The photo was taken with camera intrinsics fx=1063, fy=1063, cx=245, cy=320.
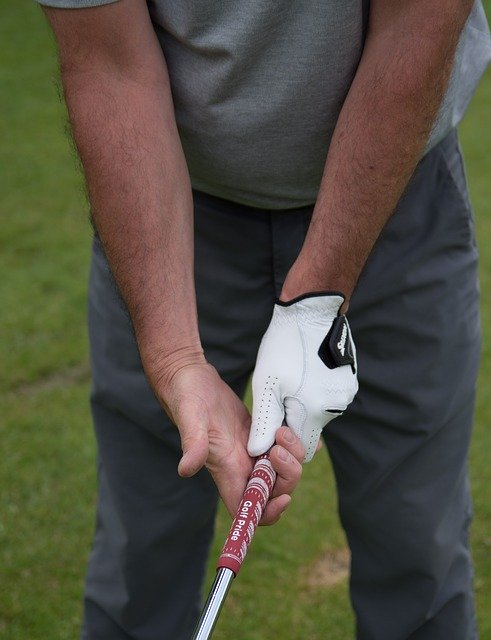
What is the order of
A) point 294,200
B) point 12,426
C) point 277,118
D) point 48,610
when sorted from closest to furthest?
point 277,118, point 294,200, point 48,610, point 12,426

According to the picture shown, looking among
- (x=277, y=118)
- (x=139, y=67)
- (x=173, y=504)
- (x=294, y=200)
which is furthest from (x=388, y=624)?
(x=139, y=67)

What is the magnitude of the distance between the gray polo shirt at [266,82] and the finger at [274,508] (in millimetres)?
572

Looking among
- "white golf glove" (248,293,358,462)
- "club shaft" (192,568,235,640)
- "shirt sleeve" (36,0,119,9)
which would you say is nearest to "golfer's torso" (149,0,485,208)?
"shirt sleeve" (36,0,119,9)

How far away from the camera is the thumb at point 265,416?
5.45 ft

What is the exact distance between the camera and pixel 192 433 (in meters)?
1.56

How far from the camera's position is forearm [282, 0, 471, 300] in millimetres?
A: 1605

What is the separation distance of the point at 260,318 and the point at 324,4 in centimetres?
61

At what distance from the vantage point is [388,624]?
2104 mm

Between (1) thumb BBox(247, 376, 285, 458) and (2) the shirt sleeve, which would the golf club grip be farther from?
(2) the shirt sleeve

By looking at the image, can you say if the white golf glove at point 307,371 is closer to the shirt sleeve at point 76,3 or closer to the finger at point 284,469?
the finger at point 284,469

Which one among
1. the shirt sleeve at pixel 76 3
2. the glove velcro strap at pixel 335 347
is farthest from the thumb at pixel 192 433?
the shirt sleeve at pixel 76 3

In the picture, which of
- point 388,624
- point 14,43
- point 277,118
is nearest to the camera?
point 277,118

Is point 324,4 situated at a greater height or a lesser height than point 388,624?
greater

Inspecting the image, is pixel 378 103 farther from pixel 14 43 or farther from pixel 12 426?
pixel 14 43
